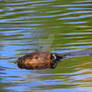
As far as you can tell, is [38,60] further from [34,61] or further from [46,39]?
[46,39]

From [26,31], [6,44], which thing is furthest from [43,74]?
[26,31]

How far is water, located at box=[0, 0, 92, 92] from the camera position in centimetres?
793

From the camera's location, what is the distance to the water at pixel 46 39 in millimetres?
7926

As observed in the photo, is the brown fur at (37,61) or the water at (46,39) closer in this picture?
the water at (46,39)

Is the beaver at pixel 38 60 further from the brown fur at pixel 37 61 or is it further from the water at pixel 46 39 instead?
the water at pixel 46 39

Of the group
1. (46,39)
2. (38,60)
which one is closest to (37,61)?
(38,60)

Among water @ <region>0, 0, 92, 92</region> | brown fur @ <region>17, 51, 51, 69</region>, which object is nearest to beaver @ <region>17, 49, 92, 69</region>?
brown fur @ <region>17, 51, 51, 69</region>

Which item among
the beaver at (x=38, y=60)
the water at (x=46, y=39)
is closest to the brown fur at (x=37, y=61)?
the beaver at (x=38, y=60)

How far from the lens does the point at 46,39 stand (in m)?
10.6

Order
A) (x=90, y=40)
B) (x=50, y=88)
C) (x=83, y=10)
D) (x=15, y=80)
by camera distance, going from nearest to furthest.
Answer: (x=50, y=88) → (x=15, y=80) → (x=90, y=40) → (x=83, y=10)

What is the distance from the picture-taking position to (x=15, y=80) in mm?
8180

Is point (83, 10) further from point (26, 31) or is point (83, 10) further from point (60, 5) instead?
point (26, 31)

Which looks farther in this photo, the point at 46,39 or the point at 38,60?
the point at 46,39

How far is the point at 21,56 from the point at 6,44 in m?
1.29
